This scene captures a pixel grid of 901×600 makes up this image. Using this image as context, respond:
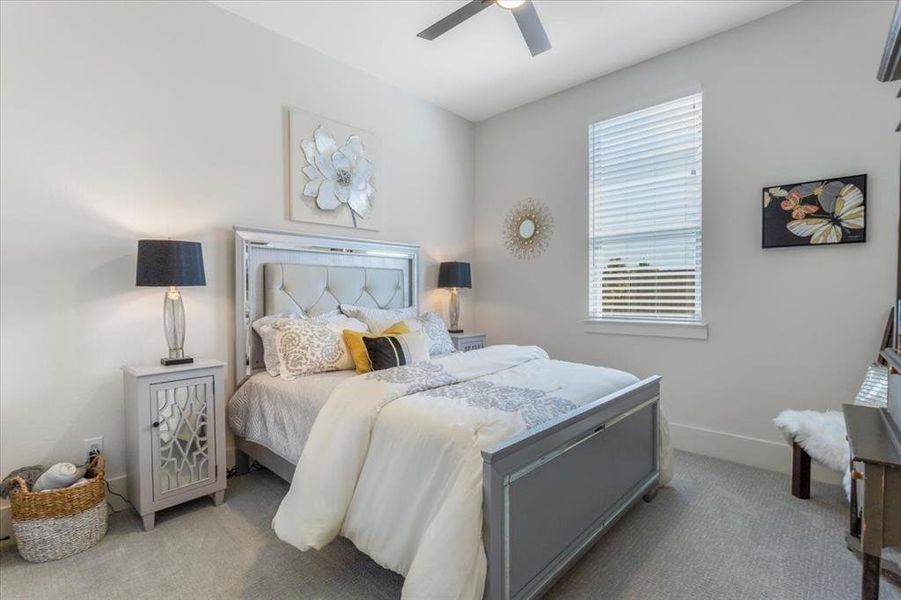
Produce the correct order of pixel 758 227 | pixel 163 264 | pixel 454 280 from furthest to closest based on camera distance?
1. pixel 454 280
2. pixel 758 227
3. pixel 163 264

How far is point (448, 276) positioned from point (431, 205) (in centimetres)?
73

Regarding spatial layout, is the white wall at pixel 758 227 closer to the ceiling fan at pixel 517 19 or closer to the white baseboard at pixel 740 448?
the white baseboard at pixel 740 448

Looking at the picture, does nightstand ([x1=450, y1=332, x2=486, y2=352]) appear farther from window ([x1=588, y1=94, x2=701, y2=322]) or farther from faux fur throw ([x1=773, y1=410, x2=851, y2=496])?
faux fur throw ([x1=773, y1=410, x2=851, y2=496])

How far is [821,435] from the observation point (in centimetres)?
223

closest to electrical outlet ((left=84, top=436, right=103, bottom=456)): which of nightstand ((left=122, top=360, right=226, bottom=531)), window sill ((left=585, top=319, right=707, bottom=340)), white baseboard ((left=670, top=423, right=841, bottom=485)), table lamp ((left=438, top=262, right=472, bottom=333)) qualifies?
nightstand ((left=122, top=360, right=226, bottom=531))

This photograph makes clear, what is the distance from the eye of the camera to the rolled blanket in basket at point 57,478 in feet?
6.43

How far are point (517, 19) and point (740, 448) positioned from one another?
3.07m

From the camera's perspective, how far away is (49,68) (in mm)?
2154

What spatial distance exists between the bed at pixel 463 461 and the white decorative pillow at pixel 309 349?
135 mm

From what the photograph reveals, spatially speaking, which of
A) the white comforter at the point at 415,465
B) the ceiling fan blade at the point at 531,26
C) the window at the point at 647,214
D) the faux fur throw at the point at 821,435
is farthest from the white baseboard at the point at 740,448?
the ceiling fan blade at the point at 531,26

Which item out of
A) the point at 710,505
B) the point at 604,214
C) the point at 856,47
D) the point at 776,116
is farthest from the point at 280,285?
the point at 856,47

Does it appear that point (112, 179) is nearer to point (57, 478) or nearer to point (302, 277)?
point (302, 277)

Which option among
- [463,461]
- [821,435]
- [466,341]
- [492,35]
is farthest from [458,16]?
[821,435]

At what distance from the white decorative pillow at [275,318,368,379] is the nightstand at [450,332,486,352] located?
49.8 inches
